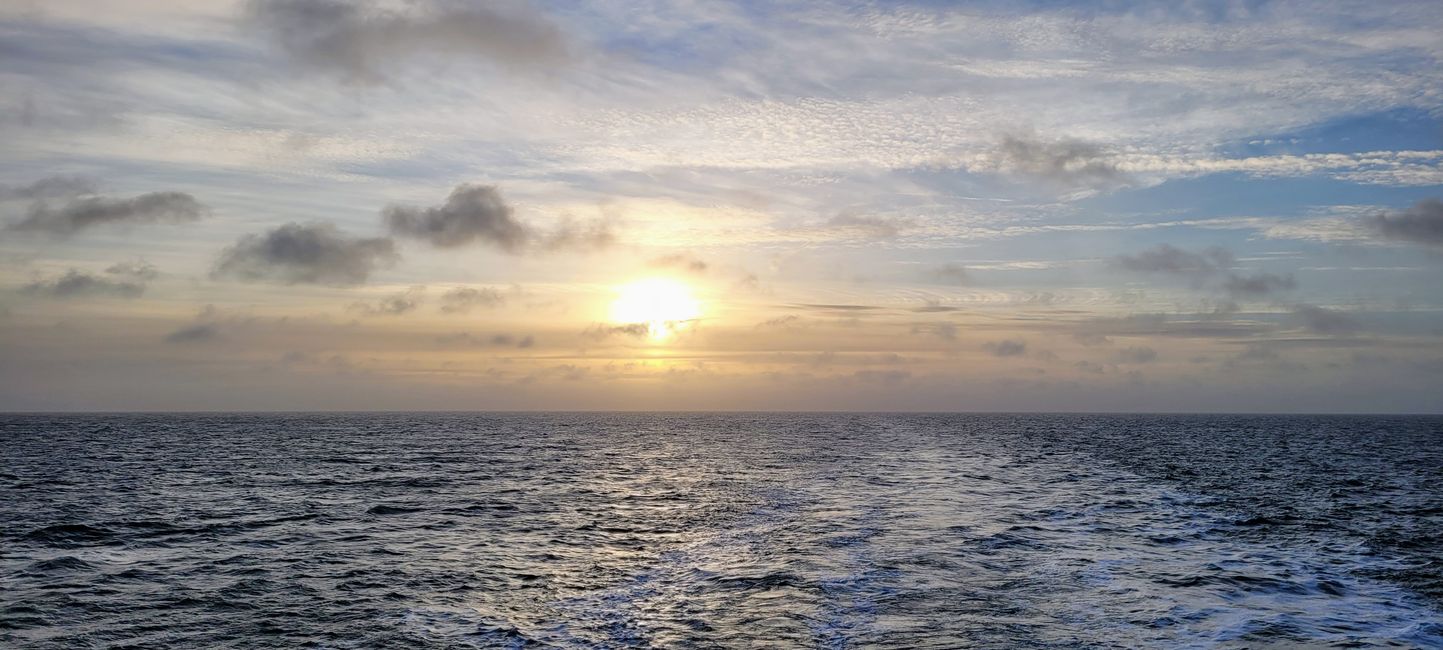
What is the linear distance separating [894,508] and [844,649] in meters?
25.9

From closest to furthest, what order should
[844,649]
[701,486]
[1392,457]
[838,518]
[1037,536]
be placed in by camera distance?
1. [844,649]
2. [1037,536]
3. [838,518]
4. [701,486]
5. [1392,457]

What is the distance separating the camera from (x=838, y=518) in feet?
137

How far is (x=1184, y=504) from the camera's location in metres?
50.9

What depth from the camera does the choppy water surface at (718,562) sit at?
22.5m

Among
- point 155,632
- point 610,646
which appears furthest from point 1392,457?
point 155,632

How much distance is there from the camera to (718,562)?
3156 centimetres

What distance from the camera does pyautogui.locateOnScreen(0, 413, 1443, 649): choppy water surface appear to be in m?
22.5

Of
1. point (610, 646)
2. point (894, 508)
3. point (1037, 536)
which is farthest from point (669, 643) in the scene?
point (894, 508)

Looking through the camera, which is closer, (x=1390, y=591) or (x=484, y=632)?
(x=484, y=632)

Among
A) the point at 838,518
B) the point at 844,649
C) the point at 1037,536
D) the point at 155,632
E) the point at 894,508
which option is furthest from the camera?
the point at 894,508

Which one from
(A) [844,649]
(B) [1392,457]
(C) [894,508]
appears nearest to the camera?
(A) [844,649]

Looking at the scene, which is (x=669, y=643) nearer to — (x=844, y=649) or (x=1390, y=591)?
(x=844, y=649)

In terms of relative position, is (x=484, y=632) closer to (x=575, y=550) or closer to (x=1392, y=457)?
(x=575, y=550)

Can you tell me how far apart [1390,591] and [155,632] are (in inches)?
1394
